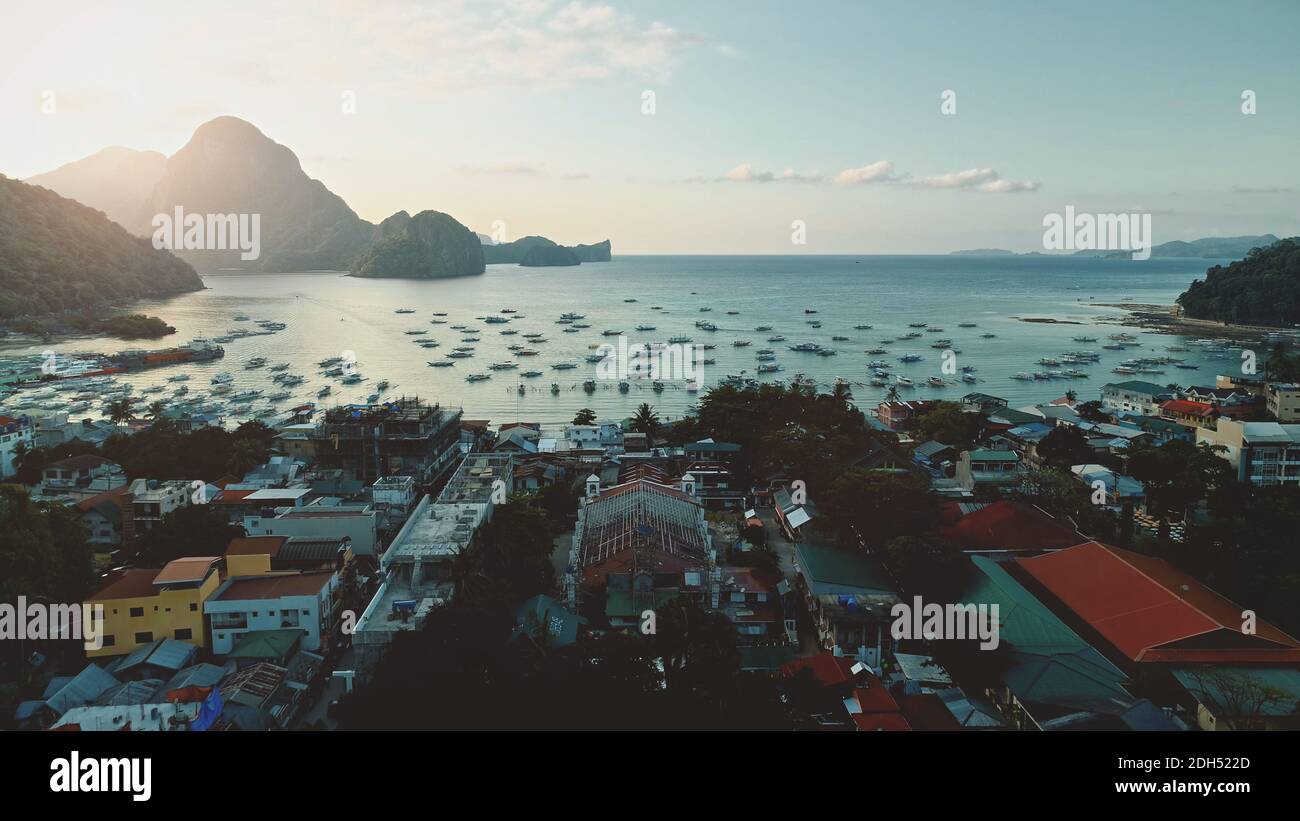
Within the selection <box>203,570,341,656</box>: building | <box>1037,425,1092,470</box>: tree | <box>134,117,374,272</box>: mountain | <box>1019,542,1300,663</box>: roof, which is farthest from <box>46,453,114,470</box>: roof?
<box>134,117,374,272</box>: mountain

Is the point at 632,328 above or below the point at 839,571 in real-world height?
above

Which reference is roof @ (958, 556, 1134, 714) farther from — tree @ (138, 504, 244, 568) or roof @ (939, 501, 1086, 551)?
tree @ (138, 504, 244, 568)

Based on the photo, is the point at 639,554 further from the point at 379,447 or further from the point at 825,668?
the point at 379,447

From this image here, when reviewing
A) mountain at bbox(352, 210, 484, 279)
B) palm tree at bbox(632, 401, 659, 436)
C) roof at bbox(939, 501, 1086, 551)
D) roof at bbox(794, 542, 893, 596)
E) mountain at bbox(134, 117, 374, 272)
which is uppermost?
mountain at bbox(134, 117, 374, 272)

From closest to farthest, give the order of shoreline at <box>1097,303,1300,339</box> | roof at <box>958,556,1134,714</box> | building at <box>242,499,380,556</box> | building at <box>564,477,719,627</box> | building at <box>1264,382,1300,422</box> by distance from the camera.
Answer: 1. roof at <box>958,556,1134,714</box>
2. building at <box>564,477,719,627</box>
3. building at <box>242,499,380,556</box>
4. building at <box>1264,382,1300,422</box>
5. shoreline at <box>1097,303,1300,339</box>

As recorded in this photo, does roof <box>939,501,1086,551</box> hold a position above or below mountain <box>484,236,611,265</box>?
below

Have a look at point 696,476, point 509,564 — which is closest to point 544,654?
point 509,564

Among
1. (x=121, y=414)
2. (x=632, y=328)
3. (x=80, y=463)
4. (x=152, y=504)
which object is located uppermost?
(x=632, y=328)

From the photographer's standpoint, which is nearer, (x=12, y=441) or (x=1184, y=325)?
(x=12, y=441)

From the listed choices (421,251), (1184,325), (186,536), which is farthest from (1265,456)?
(421,251)
